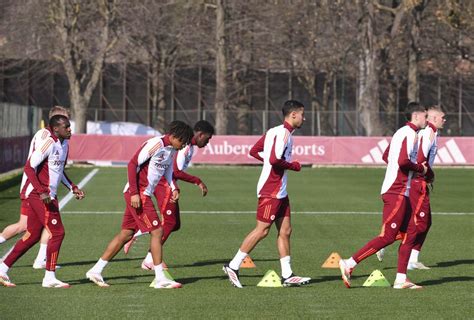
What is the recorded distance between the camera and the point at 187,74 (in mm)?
65812

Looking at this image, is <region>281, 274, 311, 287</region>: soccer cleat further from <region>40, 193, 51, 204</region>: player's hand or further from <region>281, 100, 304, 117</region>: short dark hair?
<region>40, 193, 51, 204</region>: player's hand

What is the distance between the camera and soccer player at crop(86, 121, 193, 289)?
1220cm

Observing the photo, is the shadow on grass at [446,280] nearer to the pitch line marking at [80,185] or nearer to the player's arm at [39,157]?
the player's arm at [39,157]

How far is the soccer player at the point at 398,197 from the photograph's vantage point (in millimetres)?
12266

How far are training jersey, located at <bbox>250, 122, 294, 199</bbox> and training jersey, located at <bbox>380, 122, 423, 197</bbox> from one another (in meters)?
1.09

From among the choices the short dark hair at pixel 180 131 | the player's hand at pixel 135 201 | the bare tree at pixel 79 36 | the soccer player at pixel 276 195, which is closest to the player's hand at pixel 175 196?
the soccer player at pixel 276 195

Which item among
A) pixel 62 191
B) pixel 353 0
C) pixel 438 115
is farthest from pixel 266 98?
Answer: pixel 438 115

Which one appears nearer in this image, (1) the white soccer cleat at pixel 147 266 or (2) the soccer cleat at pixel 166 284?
(2) the soccer cleat at pixel 166 284

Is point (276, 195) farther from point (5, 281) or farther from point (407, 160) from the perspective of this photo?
point (5, 281)

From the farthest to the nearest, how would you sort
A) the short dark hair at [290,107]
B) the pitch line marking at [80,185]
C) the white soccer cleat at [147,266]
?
the pitch line marking at [80,185] < the white soccer cleat at [147,266] < the short dark hair at [290,107]

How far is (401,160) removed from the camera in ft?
40.1

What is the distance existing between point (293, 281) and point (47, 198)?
275 cm

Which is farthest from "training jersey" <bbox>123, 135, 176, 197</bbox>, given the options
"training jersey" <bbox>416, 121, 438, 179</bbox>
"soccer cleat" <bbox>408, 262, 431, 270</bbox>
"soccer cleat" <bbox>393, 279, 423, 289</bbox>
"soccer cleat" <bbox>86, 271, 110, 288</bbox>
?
"soccer cleat" <bbox>408, 262, 431, 270</bbox>

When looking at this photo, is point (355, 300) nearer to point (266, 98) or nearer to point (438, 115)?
point (438, 115)
